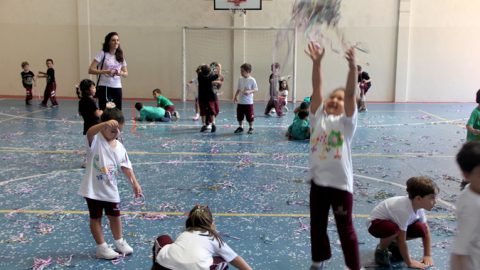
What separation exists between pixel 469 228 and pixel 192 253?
1.48 m

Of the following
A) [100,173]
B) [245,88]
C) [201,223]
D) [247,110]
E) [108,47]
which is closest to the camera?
[201,223]

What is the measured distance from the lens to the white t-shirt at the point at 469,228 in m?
2.12

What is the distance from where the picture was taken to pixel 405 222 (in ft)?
11.8

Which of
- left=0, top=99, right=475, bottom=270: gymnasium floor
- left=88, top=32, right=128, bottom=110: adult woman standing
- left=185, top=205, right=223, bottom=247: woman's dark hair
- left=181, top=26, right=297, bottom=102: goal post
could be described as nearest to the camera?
A: left=185, top=205, right=223, bottom=247: woman's dark hair

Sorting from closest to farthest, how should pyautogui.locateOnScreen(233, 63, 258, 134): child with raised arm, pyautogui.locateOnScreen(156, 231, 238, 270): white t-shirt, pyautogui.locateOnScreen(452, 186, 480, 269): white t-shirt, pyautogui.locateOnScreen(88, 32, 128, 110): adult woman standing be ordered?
pyautogui.locateOnScreen(452, 186, 480, 269): white t-shirt < pyautogui.locateOnScreen(156, 231, 238, 270): white t-shirt < pyautogui.locateOnScreen(88, 32, 128, 110): adult woman standing < pyautogui.locateOnScreen(233, 63, 258, 134): child with raised arm

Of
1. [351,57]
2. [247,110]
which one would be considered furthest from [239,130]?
[351,57]

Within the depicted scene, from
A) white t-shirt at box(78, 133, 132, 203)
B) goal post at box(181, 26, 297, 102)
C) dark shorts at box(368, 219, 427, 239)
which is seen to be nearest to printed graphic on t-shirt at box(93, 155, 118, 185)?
white t-shirt at box(78, 133, 132, 203)

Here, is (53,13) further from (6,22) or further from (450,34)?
(450,34)

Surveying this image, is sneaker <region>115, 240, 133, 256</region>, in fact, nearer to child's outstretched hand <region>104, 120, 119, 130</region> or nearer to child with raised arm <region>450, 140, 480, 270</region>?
child's outstretched hand <region>104, 120, 119, 130</region>

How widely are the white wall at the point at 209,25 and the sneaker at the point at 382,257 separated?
13.9m

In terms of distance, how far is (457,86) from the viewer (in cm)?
1744

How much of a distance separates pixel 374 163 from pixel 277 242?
358cm

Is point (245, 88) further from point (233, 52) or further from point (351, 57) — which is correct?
point (233, 52)

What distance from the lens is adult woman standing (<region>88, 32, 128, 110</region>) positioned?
21.9ft
